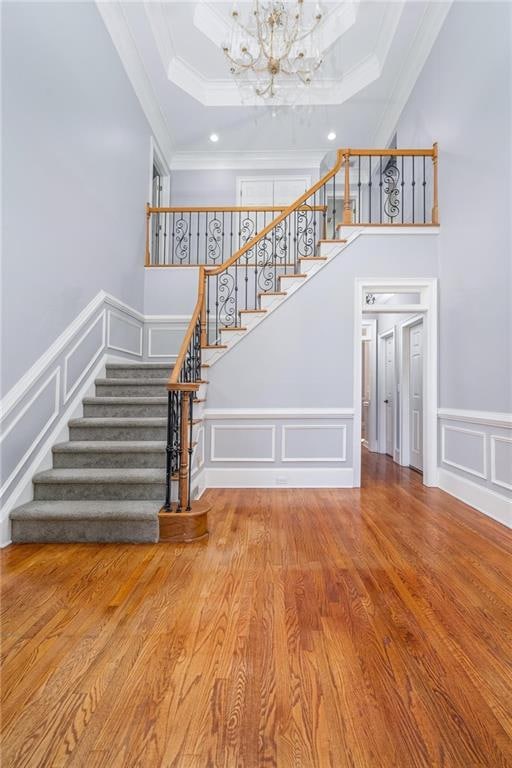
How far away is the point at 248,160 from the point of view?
686cm

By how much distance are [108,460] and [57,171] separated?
246cm

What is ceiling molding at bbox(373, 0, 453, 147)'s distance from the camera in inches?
166

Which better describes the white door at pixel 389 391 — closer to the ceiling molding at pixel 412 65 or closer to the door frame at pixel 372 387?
the door frame at pixel 372 387

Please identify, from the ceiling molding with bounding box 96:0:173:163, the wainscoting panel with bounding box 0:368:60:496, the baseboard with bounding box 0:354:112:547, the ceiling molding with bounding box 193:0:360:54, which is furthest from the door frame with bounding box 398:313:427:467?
the ceiling molding with bounding box 96:0:173:163

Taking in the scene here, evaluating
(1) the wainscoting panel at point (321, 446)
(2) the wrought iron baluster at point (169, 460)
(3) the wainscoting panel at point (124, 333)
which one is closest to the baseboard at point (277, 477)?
(1) the wainscoting panel at point (321, 446)

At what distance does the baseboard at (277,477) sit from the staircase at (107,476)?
1037 mm

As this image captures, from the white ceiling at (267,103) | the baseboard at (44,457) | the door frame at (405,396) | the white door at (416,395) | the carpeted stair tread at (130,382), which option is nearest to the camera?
the baseboard at (44,457)

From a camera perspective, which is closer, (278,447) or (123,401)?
(123,401)

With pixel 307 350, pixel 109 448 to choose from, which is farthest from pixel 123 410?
pixel 307 350

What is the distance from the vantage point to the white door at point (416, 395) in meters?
5.22

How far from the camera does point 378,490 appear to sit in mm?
4094

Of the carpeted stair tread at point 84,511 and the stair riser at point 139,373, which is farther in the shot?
the stair riser at point 139,373

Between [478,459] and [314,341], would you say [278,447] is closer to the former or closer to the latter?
[314,341]

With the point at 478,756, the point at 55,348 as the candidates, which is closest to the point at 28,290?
the point at 55,348
